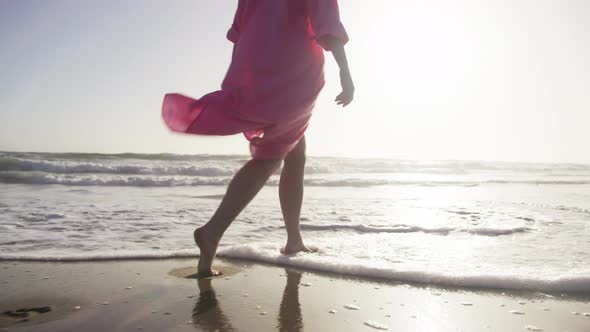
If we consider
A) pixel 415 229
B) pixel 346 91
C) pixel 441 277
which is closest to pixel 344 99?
pixel 346 91

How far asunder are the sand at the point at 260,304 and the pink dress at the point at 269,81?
0.59 metres

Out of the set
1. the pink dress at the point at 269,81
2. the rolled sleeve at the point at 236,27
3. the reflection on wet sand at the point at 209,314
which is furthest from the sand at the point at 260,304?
the rolled sleeve at the point at 236,27

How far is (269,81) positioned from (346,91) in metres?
0.30

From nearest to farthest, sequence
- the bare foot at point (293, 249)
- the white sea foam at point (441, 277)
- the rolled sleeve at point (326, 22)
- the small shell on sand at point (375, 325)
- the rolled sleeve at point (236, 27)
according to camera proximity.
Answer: the small shell on sand at point (375, 325)
the white sea foam at point (441, 277)
the rolled sleeve at point (326, 22)
the rolled sleeve at point (236, 27)
the bare foot at point (293, 249)

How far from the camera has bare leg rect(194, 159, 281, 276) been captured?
5.97 ft

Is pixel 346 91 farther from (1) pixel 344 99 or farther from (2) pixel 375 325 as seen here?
(2) pixel 375 325

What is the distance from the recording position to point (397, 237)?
2.68 metres

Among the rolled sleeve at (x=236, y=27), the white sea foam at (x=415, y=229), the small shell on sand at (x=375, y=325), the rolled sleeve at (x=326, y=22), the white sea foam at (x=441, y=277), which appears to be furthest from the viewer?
the white sea foam at (x=415, y=229)

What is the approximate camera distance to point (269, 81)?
5.82 ft

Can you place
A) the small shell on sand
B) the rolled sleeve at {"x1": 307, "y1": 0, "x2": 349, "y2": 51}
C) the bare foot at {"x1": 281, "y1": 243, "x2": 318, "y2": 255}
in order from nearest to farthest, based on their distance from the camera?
the small shell on sand, the rolled sleeve at {"x1": 307, "y1": 0, "x2": 349, "y2": 51}, the bare foot at {"x1": 281, "y1": 243, "x2": 318, "y2": 255}

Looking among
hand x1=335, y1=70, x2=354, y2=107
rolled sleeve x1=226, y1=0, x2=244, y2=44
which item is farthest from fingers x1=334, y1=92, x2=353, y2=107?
rolled sleeve x1=226, y1=0, x2=244, y2=44

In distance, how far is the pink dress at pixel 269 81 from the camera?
177 cm

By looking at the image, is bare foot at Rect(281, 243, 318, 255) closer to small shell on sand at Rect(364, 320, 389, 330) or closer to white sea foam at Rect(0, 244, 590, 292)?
white sea foam at Rect(0, 244, 590, 292)

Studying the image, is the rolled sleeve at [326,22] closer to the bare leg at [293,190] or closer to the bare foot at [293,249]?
the bare leg at [293,190]
